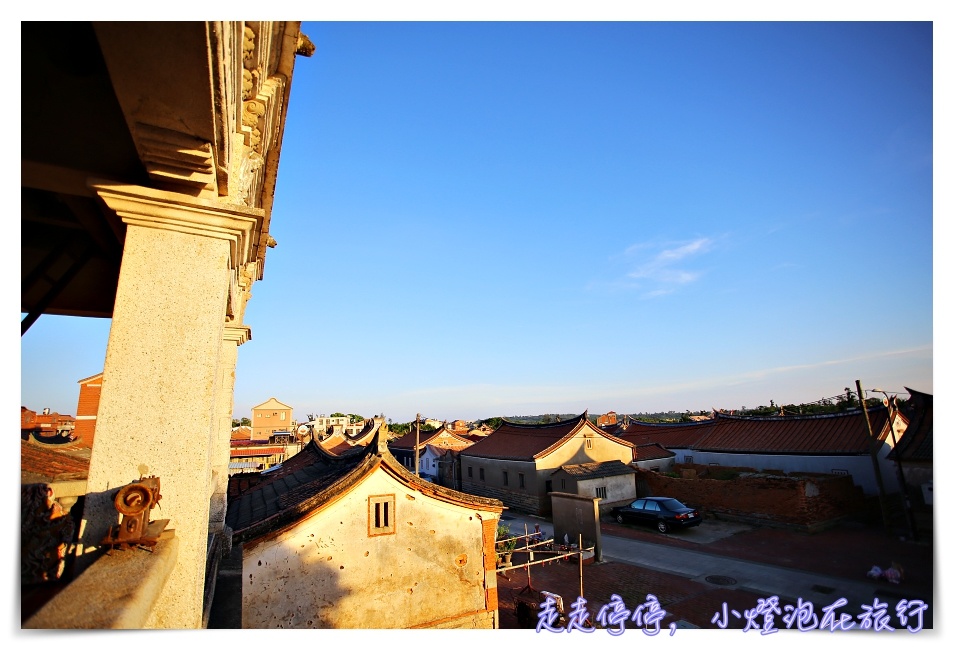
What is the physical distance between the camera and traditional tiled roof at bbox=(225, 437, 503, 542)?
22.5ft

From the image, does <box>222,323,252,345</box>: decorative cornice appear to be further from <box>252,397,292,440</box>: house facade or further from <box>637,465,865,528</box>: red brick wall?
<box>252,397,292,440</box>: house facade

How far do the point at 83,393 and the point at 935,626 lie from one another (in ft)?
99.5

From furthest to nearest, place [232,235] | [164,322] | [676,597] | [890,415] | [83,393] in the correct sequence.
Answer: [83,393]
[890,415]
[676,597]
[232,235]
[164,322]

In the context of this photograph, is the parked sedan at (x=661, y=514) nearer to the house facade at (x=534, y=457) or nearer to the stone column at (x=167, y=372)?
the house facade at (x=534, y=457)

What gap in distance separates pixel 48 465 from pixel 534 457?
18.0 meters

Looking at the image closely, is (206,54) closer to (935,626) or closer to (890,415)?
(935,626)

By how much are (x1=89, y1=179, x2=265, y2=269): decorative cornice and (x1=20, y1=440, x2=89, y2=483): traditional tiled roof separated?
155 inches

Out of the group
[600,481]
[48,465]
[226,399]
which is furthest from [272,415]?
[226,399]

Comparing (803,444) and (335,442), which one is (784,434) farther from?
(335,442)

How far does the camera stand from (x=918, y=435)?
14938 mm

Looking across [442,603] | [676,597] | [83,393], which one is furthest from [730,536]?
[83,393]

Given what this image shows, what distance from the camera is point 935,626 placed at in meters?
3.99

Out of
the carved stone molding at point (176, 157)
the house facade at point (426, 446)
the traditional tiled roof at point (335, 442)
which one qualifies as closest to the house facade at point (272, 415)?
the traditional tiled roof at point (335, 442)

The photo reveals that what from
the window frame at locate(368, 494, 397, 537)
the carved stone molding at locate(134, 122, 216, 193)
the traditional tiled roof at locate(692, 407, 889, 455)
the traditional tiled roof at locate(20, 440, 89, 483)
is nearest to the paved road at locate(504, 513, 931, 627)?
the traditional tiled roof at locate(692, 407, 889, 455)
